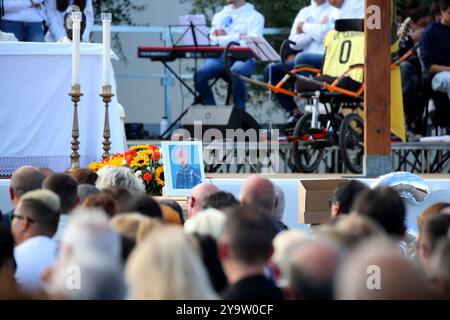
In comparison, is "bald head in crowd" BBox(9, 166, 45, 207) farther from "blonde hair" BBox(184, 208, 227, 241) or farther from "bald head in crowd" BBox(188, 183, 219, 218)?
"blonde hair" BBox(184, 208, 227, 241)

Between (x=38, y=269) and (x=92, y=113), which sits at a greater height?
(x=92, y=113)

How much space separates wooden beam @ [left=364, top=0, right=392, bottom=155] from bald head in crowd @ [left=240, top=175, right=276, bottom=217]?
3.39m

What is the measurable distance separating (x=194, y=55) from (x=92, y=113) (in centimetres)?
358

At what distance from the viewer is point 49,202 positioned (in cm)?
479

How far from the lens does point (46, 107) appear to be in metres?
8.83

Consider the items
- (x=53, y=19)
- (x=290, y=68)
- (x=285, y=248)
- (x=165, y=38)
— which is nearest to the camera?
(x=285, y=248)

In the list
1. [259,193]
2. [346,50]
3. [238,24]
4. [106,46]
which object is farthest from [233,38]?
[259,193]

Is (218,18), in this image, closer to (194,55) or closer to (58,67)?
(194,55)

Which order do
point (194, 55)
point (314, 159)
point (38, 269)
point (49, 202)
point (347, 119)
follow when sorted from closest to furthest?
point (38, 269), point (49, 202), point (347, 119), point (314, 159), point (194, 55)

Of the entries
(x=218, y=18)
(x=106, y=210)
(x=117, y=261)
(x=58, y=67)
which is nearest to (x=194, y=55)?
(x=218, y=18)

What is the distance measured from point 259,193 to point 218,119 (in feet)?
19.5

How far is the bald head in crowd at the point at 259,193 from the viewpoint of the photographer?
529 centimetres

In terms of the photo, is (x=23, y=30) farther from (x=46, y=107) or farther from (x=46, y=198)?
(x=46, y=198)
